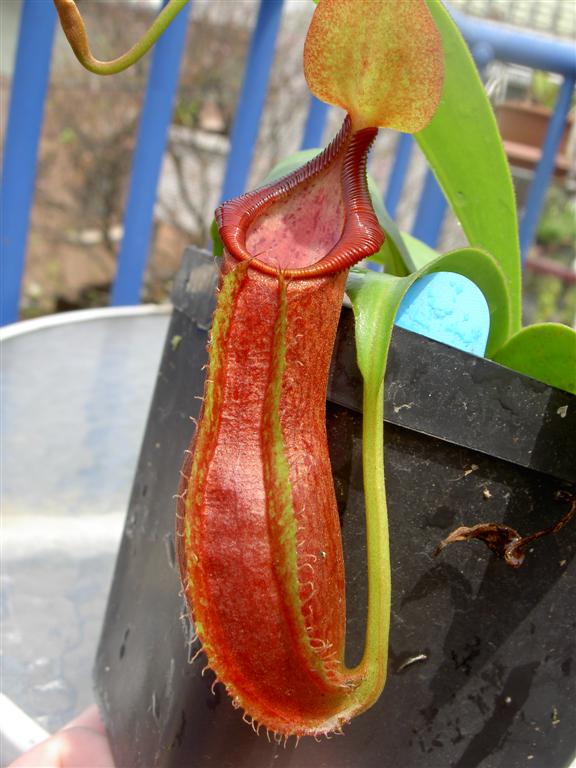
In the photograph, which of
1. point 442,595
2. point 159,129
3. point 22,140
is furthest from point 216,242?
point 159,129

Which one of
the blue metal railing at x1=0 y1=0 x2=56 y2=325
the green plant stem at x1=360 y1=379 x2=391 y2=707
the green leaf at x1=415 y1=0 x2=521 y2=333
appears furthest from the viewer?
the blue metal railing at x1=0 y1=0 x2=56 y2=325

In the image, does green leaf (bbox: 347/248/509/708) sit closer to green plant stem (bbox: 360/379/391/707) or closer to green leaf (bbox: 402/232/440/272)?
green plant stem (bbox: 360/379/391/707)

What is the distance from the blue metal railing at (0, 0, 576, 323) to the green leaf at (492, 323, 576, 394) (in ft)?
2.17

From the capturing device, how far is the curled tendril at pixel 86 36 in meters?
0.30

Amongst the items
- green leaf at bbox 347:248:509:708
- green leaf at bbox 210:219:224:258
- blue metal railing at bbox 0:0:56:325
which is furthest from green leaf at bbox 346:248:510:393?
blue metal railing at bbox 0:0:56:325

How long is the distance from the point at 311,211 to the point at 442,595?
7.6 inches

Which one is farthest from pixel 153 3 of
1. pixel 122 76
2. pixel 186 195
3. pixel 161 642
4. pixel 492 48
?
pixel 161 642

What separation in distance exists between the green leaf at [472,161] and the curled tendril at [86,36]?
157 millimetres

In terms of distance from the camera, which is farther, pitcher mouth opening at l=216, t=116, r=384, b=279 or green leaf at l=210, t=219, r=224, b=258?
green leaf at l=210, t=219, r=224, b=258

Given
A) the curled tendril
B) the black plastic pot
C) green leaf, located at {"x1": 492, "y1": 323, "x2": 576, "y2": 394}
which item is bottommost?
the black plastic pot

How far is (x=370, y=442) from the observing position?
309mm

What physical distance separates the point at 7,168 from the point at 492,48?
0.82m

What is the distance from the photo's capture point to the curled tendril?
300 millimetres

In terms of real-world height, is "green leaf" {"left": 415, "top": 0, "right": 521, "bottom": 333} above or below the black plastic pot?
above
